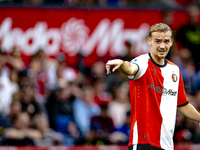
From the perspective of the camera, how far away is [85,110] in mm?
9391

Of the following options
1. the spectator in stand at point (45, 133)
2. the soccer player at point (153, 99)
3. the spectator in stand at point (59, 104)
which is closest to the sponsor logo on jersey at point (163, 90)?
the soccer player at point (153, 99)

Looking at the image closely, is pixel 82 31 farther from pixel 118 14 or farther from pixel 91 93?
pixel 91 93

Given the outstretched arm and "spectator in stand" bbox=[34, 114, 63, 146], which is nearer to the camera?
the outstretched arm

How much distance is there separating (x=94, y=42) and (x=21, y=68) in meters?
2.48

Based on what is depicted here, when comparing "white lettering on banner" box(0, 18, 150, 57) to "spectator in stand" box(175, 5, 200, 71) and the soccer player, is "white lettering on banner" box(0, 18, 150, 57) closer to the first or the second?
"spectator in stand" box(175, 5, 200, 71)

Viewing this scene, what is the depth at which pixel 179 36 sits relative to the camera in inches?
438

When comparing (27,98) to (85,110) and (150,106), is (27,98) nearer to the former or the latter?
(85,110)

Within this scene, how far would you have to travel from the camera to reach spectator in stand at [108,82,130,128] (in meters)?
9.19

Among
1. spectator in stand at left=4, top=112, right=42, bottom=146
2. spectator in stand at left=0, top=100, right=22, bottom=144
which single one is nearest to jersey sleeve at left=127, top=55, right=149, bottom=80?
spectator in stand at left=4, top=112, right=42, bottom=146

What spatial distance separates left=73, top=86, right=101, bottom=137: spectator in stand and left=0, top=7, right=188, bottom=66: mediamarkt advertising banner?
1770 millimetres

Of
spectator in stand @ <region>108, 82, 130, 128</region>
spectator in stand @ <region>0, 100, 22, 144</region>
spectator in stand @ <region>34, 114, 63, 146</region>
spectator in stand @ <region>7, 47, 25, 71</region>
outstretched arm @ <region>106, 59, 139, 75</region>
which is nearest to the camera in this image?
outstretched arm @ <region>106, 59, 139, 75</region>

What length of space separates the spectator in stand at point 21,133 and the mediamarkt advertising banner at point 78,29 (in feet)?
10.2

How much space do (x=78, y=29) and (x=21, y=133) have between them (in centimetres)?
410

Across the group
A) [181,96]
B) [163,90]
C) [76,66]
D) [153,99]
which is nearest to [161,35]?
[163,90]
